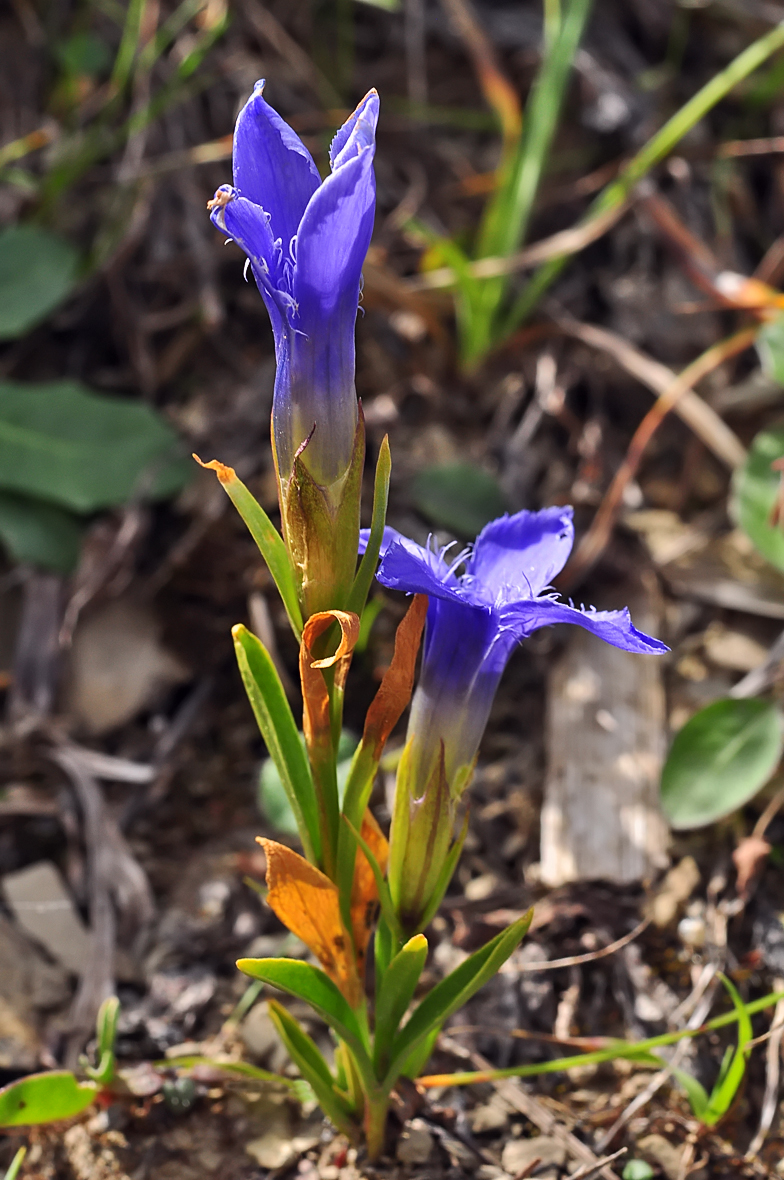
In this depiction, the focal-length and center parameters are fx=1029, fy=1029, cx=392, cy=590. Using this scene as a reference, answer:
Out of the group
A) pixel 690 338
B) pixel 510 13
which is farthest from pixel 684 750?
pixel 510 13

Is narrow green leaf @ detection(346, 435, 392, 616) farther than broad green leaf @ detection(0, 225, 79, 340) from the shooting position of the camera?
No

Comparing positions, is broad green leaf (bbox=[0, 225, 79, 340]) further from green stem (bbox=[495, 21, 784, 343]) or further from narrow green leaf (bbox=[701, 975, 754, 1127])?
narrow green leaf (bbox=[701, 975, 754, 1127])

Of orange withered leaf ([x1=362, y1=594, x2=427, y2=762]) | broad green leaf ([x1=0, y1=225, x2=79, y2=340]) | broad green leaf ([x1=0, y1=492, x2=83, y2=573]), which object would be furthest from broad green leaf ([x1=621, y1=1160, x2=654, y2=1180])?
broad green leaf ([x1=0, y1=225, x2=79, y2=340])

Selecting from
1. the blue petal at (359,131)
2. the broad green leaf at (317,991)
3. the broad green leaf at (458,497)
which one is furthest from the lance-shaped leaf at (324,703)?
the broad green leaf at (458,497)

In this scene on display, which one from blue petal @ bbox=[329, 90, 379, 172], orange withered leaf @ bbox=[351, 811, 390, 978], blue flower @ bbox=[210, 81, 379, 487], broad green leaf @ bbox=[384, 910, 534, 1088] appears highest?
blue petal @ bbox=[329, 90, 379, 172]

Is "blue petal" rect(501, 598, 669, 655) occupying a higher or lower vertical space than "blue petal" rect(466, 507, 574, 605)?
lower

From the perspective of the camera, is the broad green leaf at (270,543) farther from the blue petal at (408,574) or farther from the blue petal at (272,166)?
the blue petal at (272,166)
